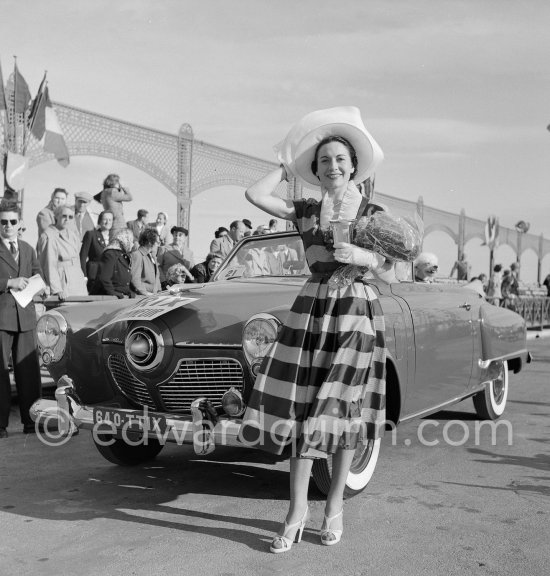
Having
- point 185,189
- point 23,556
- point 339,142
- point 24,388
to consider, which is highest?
point 185,189

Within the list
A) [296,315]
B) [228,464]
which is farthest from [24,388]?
[296,315]

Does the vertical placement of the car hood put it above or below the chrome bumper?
above

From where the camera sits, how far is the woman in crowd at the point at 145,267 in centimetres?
755

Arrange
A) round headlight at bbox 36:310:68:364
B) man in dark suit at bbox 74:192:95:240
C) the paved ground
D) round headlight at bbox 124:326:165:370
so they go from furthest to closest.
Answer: man in dark suit at bbox 74:192:95:240 → round headlight at bbox 36:310:68:364 → round headlight at bbox 124:326:165:370 → the paved ground

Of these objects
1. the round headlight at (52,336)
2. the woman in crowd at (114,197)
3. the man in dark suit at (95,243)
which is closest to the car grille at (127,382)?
the round headlight at (52,336)

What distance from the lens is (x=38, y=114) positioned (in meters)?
12.2

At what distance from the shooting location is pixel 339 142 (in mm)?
3389

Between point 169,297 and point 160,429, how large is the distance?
82 cm

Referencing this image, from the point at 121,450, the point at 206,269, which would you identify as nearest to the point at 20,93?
the point at 206,269

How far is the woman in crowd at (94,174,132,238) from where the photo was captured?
9.32m

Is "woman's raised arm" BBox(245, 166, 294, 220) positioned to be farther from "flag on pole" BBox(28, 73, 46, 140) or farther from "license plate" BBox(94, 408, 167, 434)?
"flag on pole" BBox(28, 73, 46, 140)

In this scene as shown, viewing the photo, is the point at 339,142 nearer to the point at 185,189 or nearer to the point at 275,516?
the point at 275,516

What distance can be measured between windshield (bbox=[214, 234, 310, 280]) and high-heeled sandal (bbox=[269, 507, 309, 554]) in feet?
6.48

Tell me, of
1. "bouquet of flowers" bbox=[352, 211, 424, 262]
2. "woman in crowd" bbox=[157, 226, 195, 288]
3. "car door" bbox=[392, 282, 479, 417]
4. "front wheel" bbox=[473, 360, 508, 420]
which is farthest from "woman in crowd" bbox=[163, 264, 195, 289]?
"bouquet of flowers" bbox=[352, 211, 424, 262]
